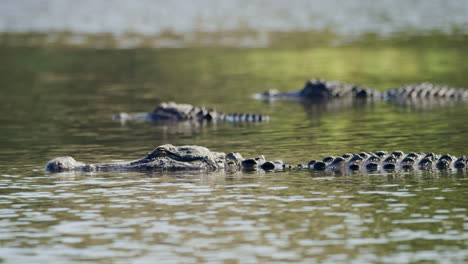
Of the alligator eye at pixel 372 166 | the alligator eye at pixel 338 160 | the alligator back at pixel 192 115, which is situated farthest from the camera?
the alligator back at pixel 192 115

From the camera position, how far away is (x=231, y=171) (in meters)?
20.7

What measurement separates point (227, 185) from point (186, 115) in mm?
14125

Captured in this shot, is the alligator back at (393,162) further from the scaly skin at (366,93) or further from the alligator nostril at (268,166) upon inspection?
the scaly skin at (366,93)

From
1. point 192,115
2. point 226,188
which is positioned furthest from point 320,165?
point 192,115

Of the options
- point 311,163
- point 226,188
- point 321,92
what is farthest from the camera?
point 321,92

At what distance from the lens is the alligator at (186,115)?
104 feet

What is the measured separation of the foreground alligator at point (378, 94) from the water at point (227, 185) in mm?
1549

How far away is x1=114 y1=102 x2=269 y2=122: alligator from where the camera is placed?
3175 centimetres

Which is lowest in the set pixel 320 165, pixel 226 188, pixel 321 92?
pixel 226 188

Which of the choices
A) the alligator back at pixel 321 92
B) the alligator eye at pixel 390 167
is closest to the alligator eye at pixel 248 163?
the alligator eye at pixel 390 167

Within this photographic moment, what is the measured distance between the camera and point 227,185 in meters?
19.0

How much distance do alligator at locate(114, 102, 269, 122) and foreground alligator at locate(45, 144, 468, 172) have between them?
10.4m

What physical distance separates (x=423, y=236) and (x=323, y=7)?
292 feet

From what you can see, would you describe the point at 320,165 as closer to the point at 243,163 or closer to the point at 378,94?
the point at 243,163
